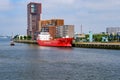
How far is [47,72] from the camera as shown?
46.1 m

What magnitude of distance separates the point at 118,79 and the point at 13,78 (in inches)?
510

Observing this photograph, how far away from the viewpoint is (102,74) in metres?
44.3

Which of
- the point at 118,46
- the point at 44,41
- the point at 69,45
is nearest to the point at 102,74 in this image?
the point at 118,46

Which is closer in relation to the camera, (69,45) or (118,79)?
(118,79)

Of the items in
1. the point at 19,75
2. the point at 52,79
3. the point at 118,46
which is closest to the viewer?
the point at 52,79

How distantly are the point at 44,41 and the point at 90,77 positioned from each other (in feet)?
417

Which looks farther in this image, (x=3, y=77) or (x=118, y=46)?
(x=118, y=46)

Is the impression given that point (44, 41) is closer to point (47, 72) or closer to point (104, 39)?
point (104, 39)

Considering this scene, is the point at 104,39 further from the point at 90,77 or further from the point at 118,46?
the point at 90,77

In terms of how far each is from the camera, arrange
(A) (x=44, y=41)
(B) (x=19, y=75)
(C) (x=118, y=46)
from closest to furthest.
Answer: (B) (x=19, y=75)
(C) (x=118, y=46)
(A) (x=44, y=41)

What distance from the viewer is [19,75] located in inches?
1695

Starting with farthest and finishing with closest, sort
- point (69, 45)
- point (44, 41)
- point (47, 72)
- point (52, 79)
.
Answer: point (44, 41) < point (69, 45) < point (47, 72) < point (52, 79)

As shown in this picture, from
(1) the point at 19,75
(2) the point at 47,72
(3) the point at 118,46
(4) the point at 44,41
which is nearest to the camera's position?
(1) the point at 19,75

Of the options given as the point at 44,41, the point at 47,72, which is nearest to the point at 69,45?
the point at 44,41
